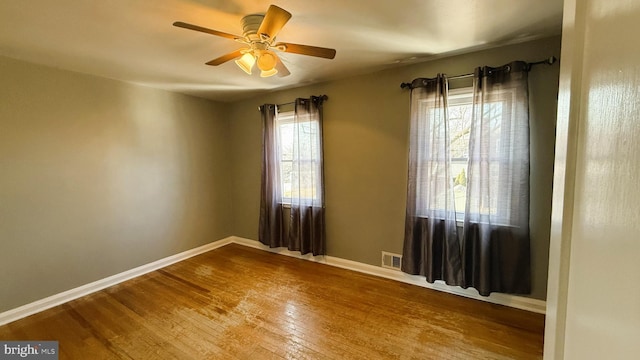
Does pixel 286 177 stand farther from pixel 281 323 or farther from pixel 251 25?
pixel 251 25

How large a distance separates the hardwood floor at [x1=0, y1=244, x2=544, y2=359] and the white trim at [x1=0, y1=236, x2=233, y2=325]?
0.08 meters

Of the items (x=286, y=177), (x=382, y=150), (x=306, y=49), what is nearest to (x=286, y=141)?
(x=286, y=177)

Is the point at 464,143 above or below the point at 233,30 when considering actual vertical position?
below

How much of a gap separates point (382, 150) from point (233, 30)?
180 cm

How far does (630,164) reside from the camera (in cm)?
32

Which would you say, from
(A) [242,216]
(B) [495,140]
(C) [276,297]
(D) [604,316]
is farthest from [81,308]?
(B) [495,140]

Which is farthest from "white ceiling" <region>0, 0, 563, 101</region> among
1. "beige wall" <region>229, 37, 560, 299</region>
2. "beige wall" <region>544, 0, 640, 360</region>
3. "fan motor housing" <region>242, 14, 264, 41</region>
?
"beige wall" <region>544, 0, 640, 360</region>

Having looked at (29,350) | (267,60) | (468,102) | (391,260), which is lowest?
(29,350)

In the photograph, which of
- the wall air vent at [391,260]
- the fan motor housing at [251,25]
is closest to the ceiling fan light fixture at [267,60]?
the fan motor housing at [251,25]

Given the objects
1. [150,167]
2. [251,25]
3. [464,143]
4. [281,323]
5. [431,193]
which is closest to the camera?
[251,25]

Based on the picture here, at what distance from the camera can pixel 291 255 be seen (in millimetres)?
3482

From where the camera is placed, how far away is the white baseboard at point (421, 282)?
2148 millimetres

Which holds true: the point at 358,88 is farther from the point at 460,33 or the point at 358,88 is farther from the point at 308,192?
the point at 308,192

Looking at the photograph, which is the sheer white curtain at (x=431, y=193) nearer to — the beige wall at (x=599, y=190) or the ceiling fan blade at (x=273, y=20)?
the ceiling fan blade at (x=273, y=20)
